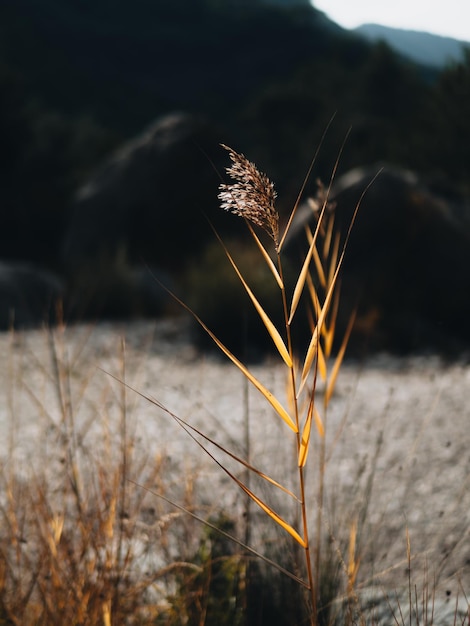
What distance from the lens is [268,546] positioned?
1.96 m

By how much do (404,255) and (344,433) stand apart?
4247 mm

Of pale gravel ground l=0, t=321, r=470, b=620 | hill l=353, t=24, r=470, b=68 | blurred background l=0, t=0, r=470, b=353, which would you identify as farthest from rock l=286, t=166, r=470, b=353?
hill l=353, t=24, r=470, b=68

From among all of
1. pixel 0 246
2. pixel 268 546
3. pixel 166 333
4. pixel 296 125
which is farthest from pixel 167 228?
pixel 296 125

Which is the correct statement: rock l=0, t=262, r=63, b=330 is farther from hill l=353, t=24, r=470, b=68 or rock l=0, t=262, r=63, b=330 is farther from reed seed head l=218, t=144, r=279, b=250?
reed seed head l=218, t=144, r=279, b=250

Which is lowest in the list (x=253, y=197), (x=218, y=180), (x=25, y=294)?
(x=25, y=294)

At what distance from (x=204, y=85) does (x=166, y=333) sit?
3123cm

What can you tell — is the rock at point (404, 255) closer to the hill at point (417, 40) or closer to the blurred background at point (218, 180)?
the blurred background at point (218, 180)

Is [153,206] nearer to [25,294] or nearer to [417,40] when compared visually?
[25,294]

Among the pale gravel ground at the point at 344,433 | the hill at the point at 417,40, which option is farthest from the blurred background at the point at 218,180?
the pale gravel ground at the point at 344,433

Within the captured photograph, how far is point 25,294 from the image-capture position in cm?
816

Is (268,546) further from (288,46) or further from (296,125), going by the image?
(288,46)

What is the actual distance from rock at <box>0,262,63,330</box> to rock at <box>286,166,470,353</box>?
2.40m

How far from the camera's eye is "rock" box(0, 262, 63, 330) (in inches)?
298

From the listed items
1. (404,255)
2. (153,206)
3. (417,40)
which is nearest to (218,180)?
(153,206)
